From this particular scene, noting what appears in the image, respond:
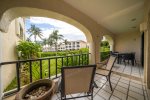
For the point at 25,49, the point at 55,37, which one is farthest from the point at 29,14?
the point at 55,37

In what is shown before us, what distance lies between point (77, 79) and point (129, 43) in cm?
665

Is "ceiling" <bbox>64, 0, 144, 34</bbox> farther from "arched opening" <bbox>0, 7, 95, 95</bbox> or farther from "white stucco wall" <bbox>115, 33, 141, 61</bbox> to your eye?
"white stucco wall" <bbox>115, 33, 141, 61</bbox>

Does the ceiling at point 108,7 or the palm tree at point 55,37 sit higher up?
the palm tree at point 55,37

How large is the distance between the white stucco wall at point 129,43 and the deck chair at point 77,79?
6.21 metres

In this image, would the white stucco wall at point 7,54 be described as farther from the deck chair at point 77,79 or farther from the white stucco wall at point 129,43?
the white stucco wall at point 129,43

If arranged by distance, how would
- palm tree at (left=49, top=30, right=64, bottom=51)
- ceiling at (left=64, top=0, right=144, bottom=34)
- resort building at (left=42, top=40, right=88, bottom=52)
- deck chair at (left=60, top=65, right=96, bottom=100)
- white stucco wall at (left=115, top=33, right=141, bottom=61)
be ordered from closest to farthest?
deck chair at (left=60, top=65, right=96, bottom=100), ceiling at (left=64, top=0, right=144, bottom=34), white stucco wall at (left=115, top=33, right=141, bottom=61), palm tree at (left=49, top=30, right=64, bottom=51), resort building at (left=42, top=40, right=88, bottom=52)

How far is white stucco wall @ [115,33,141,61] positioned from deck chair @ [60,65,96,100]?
245 inches

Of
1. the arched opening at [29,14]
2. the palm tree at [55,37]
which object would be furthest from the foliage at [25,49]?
the palm tree at [55,37]

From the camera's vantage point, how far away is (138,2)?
349 centimetres

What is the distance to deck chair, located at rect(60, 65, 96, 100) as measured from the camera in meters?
1.88

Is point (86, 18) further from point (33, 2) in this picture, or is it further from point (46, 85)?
point (46, 85)

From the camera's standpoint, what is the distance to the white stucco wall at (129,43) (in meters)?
6.92

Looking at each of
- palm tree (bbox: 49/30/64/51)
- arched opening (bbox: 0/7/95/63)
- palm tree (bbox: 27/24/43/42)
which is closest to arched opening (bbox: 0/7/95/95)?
arched opening (bbox: 0/7/95/63)

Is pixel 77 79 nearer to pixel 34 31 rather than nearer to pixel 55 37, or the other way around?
pixel 34 31
